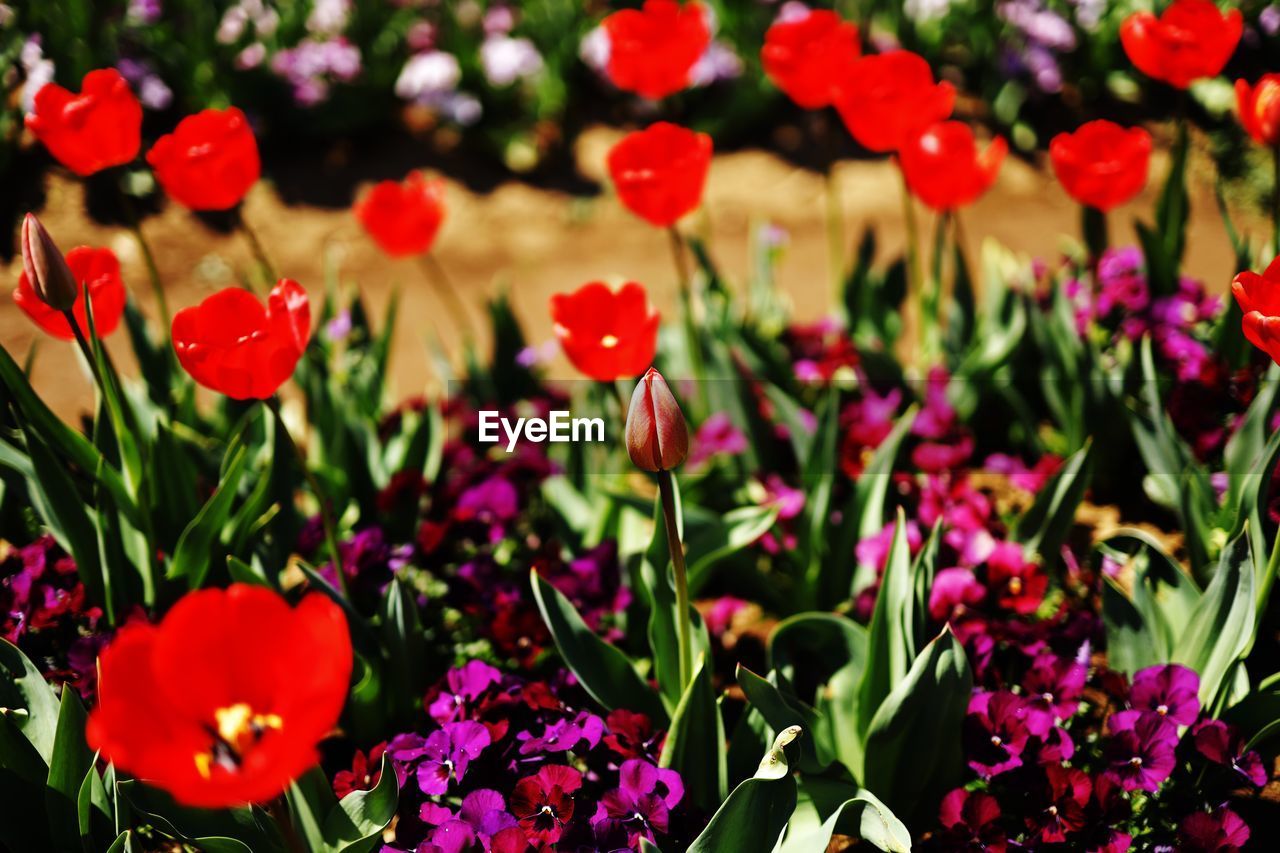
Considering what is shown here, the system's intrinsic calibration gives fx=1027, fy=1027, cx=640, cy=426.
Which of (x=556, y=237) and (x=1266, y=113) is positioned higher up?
(x=1266, y=113)

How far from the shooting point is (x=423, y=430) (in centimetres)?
250

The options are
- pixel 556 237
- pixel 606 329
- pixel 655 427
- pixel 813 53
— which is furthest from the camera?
pixel 556 237

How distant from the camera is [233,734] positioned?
1.01m

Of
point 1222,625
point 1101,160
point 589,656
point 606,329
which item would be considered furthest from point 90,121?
point 1222,625

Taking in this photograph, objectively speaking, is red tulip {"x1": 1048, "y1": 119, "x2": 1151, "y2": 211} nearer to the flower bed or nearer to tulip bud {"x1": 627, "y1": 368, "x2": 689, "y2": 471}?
the flower bed

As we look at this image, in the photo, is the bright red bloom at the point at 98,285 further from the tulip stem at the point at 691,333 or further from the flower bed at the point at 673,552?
the tulip stem at the point at 691,333

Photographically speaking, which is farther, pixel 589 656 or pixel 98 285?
pixel 98 285

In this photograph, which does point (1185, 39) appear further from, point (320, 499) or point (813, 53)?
point (320, 499)

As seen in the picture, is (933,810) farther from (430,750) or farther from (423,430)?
(423,430)

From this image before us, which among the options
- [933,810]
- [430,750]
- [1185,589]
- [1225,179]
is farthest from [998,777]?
[1225,179]

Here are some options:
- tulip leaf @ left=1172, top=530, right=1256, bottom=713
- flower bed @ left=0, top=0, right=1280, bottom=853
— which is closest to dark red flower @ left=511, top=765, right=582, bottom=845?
flower bed @ left=0, top=0, right=1280, bottom=853

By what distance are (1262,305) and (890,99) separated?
3.81 ft

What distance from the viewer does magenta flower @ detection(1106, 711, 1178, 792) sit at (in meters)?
1.61

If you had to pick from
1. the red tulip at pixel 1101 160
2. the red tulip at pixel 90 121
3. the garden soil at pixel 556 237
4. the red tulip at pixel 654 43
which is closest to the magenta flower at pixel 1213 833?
the red tulip at pixel 1101 160
